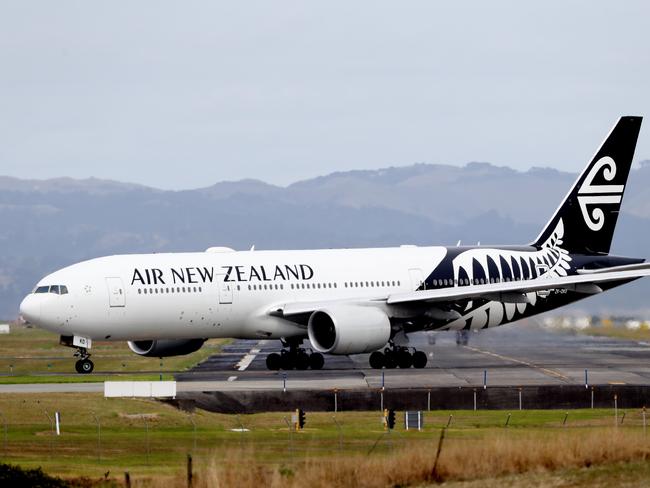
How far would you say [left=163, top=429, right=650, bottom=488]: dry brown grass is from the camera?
89.8 feet

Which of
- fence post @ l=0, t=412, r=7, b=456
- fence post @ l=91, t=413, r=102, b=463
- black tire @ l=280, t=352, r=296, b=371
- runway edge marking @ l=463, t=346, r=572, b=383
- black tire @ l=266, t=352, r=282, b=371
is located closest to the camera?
fence post @ l=91, t=413, r=102, b=463

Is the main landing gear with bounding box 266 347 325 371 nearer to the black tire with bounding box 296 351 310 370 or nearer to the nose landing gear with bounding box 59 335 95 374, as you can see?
the black tire with bounding box 296 351 310 370

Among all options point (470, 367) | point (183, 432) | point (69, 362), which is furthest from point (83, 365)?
point (183, 432)

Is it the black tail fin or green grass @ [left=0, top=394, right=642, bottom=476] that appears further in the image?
the black tail fin

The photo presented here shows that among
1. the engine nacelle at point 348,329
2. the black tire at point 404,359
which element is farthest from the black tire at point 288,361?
the black tire at point 404,359

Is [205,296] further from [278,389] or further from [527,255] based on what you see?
[527,255]

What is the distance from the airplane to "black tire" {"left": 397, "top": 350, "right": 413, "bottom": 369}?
0.17 ft

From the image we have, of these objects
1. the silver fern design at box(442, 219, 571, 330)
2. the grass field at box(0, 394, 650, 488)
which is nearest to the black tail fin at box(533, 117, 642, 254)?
the silver fern design at box(442, 219, 571, 330)

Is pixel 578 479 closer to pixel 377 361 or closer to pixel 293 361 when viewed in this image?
pixel 377 361

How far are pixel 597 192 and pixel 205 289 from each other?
18.3m

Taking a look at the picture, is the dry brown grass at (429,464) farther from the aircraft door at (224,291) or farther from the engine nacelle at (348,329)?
the aircraft door at (224,291)

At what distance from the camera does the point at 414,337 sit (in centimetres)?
7575

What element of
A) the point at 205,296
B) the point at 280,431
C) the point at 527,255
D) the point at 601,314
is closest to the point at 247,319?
the point at 205,296

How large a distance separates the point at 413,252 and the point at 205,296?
937 cm
